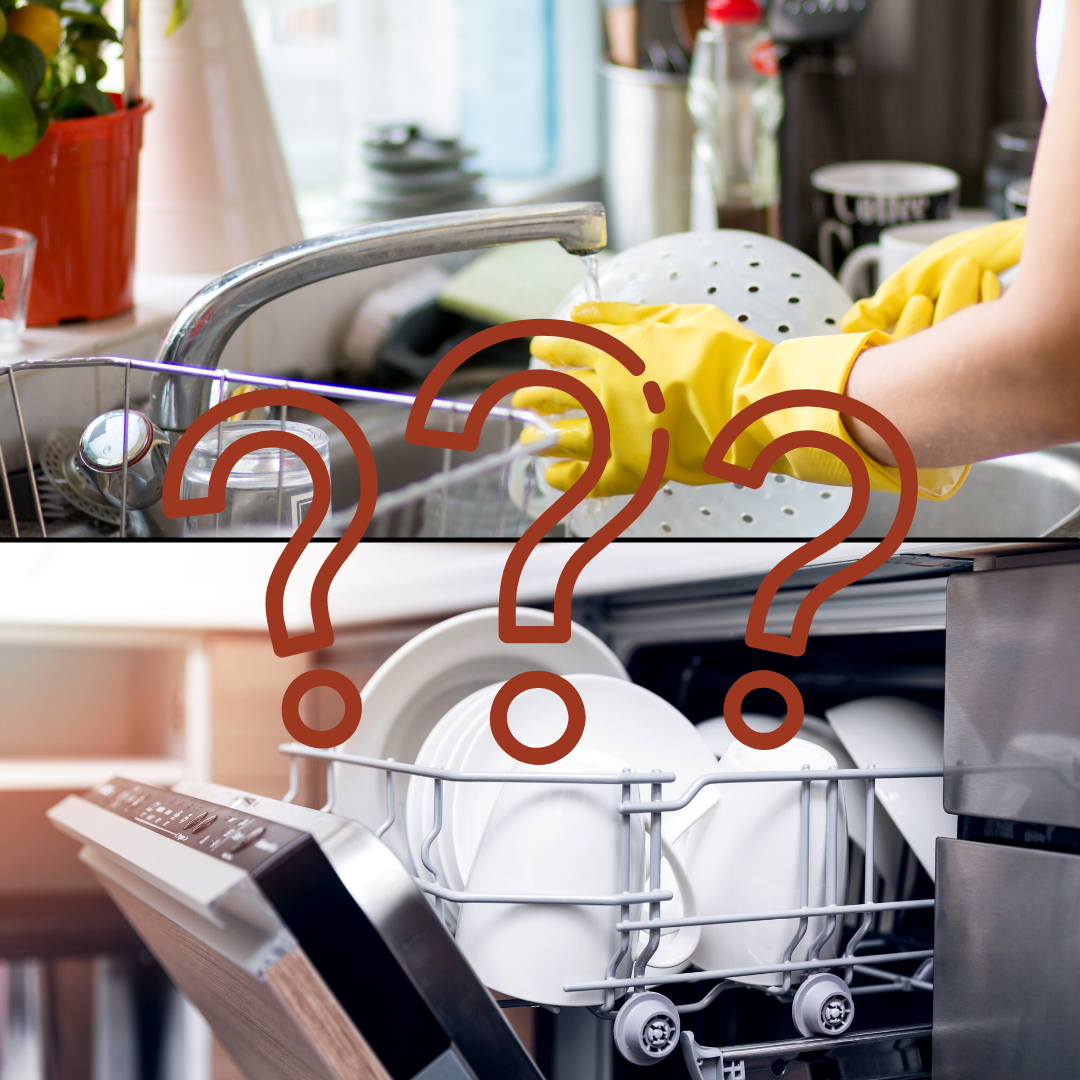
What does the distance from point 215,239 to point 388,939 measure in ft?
2.58

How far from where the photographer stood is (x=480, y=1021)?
0.36 meters

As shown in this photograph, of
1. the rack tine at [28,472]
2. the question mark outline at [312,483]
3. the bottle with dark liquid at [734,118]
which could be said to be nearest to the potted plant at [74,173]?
the rack tine at [28,472]

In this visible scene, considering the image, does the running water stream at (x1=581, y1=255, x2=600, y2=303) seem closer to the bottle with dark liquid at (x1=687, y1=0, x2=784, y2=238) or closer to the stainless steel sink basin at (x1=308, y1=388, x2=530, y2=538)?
the stainless steel sink basin at (x1=308, y1=388, x2=530, y2=538)

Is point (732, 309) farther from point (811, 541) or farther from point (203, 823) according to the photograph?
point (203, 823)

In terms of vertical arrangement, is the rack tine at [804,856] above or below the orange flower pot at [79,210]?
below

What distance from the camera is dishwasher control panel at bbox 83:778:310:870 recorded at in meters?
0.35

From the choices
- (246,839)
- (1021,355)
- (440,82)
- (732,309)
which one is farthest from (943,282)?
(440,82)

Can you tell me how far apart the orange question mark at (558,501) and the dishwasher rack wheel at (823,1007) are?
0.14 m

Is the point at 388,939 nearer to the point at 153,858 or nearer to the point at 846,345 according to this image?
the point at 153,858

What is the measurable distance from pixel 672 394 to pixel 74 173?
1.43ft

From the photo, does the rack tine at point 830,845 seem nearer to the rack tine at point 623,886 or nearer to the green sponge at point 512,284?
the rack tine at point 623,886

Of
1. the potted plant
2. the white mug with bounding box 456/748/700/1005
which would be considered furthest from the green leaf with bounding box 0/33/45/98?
the white mug with bounding box 456/748/700/1005

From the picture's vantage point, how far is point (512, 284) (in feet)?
4.04

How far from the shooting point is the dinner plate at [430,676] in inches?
22.0
